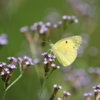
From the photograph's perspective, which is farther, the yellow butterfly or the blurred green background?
the blurred green background

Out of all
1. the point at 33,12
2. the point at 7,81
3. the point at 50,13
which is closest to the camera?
the point at 7,81

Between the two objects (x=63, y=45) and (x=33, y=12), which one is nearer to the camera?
(x=63, y=45)

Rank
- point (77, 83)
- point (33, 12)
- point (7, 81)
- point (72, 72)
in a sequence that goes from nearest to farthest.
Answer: point (7, 81) < point (77, 83) < point (72, 72) < point (33, 12)

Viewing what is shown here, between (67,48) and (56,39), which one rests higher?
(56,39)

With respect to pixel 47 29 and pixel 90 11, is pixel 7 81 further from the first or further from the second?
pixel 90 11

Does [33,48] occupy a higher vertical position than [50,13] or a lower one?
lower

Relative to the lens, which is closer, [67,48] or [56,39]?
[67,48]

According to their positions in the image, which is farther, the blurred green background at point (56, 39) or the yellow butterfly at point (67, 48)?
the blurred green background at point (56, 39)

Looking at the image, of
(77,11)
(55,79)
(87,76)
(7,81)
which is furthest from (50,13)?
(7,81)
